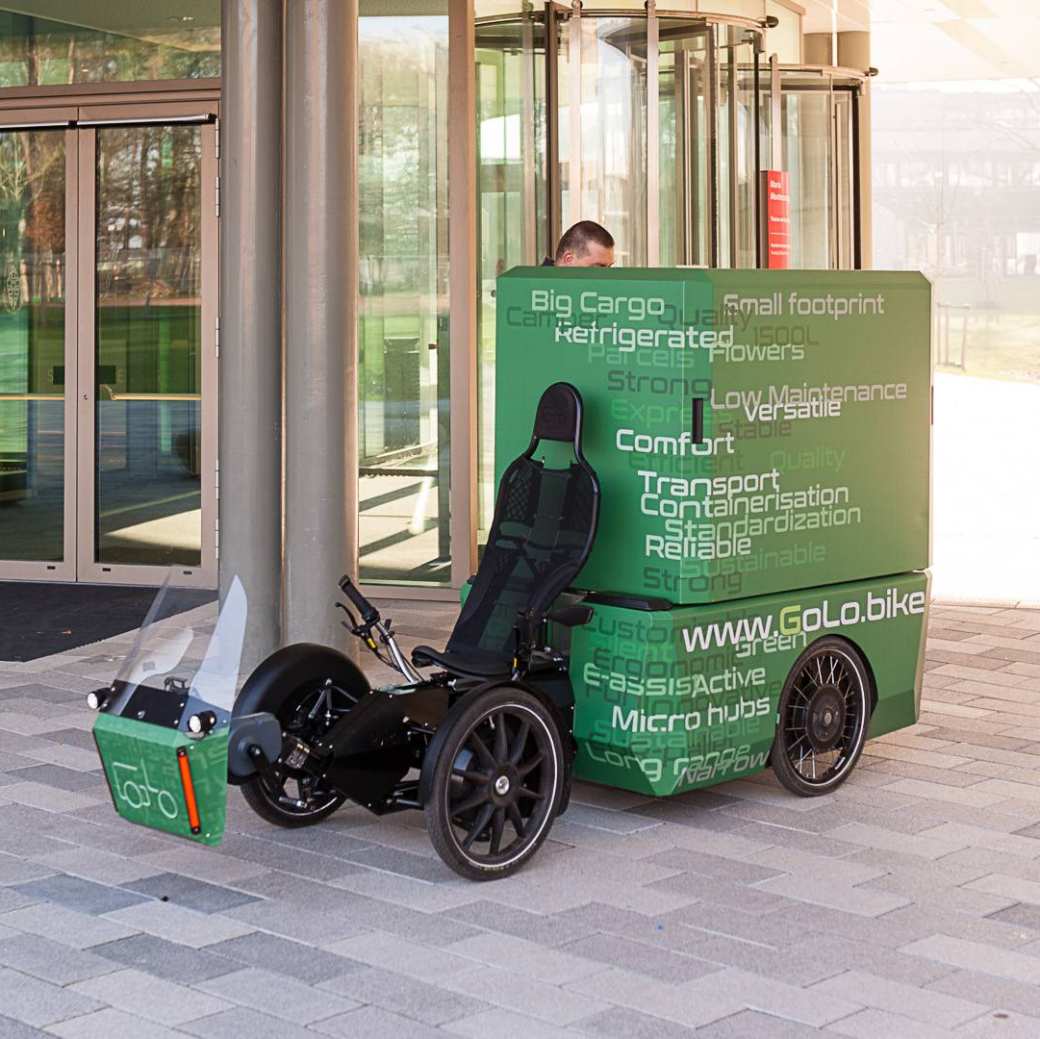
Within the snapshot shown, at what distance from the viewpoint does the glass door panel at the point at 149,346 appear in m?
9.99

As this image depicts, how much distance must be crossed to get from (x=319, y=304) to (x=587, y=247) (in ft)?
4.30

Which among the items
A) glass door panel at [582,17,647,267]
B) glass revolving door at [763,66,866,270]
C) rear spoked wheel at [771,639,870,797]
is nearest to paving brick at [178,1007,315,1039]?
rear spoked wheel at [771,639,870,797]

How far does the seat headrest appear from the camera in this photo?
17.7ft

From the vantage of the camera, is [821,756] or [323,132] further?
[323,132]

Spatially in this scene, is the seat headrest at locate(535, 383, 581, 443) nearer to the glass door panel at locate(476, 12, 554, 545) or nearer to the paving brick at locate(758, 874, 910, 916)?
the paving brick at locate(758, 874, 910, 916)

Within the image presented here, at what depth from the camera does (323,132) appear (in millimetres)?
7250

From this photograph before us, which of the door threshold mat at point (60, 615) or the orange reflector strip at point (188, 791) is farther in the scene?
the door threshold mat at point (60, 615)

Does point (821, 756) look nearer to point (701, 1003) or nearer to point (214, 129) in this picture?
point (701, 1003)

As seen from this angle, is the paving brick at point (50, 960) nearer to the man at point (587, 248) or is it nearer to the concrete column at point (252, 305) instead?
the concrete column at point (252, 305)

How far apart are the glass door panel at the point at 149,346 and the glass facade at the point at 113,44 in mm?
343

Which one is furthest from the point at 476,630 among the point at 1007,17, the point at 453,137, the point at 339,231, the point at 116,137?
the point at 1007,17

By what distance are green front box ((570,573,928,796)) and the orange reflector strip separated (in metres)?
1.37

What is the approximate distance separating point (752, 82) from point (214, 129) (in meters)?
3.72

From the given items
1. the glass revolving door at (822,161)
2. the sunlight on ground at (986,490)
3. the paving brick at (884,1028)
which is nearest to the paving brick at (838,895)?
the paving brick at (884,1028)
